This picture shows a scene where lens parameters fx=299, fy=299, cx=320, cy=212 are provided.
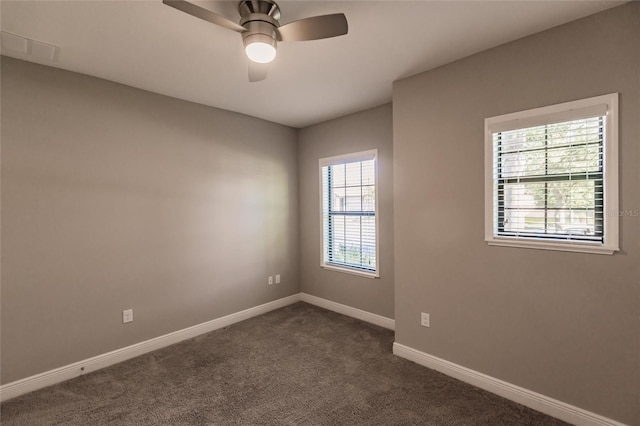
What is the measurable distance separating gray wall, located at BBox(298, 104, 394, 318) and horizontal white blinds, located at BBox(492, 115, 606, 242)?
4.57 feet

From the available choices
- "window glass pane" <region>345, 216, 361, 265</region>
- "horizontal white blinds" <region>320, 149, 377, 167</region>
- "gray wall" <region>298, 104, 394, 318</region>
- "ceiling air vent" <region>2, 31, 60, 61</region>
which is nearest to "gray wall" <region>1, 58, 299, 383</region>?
"ceiling air vent" <region>2, 31, 60, 61</region>

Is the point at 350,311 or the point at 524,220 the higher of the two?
the point at 524,220

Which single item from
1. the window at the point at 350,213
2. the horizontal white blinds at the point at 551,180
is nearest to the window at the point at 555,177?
the horizontal white blinds at the point at 551,180

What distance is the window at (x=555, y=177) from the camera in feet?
6.11

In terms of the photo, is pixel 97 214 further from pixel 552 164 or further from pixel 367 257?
pixel 552 164

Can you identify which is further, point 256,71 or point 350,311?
point 350,311

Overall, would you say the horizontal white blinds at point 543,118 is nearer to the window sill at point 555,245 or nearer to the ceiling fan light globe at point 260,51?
the window sill at point 555,245

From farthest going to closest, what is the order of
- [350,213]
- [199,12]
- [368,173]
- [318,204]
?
[318,204] → [350,213] → [368,173] → [199,12]

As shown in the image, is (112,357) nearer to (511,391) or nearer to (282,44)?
(282,44)

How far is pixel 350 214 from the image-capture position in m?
4.06

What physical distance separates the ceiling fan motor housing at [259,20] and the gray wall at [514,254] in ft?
4.97

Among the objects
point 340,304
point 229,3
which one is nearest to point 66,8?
point 229,3

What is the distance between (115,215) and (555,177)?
367 cm

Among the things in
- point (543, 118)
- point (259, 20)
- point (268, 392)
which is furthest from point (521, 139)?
point (268, 392)
